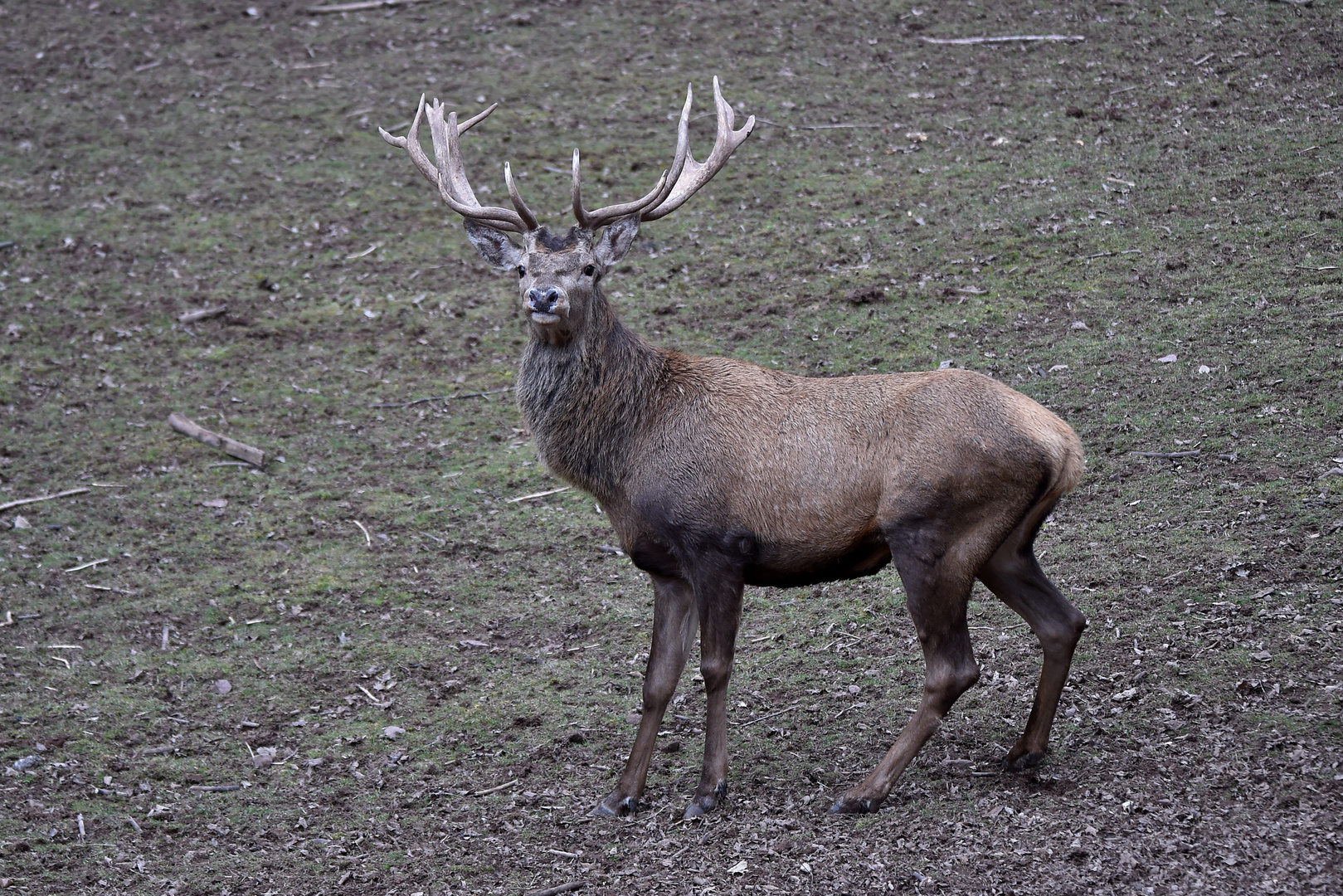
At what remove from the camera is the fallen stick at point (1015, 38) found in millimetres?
13461

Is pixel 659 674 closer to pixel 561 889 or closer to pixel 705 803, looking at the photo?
pixel 705 803

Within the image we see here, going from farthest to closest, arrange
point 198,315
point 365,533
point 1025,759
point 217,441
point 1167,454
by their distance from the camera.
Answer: point 198,315 < point 217,441 < point 365,533 < point 1167,454 < point 1025,759

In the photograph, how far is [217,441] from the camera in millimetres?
9688

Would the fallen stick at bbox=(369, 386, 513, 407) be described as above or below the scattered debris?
above

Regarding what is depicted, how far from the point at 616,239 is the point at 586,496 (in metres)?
2.86

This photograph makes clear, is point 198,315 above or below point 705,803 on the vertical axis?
above

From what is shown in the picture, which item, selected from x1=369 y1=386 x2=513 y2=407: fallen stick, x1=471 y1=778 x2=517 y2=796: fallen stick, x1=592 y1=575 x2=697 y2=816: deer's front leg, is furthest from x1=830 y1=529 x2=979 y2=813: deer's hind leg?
x1=369 y1=386 x2=513 y2=407: fallen stick

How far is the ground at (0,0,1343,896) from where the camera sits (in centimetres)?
544

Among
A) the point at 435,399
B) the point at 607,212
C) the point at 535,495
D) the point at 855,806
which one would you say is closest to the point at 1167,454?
the point at 855,806

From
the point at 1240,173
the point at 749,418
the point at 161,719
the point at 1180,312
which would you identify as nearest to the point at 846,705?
the point at 749,418

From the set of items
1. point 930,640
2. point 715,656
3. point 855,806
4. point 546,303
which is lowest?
point 855,806

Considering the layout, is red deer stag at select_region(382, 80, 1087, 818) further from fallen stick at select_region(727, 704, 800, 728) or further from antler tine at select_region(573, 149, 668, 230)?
fallen stick at select_region(727, 704, 800, 728)

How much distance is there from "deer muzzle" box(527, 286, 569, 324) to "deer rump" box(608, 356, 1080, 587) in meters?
0.70

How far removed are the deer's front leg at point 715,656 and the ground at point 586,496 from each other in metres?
0.21
